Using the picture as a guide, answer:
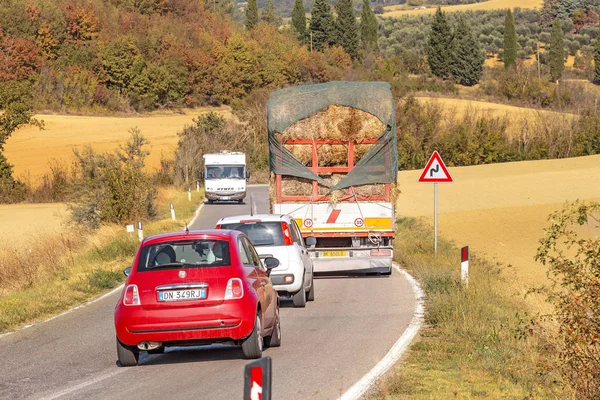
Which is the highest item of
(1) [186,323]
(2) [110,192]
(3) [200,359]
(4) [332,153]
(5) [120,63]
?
(1) [186,323]

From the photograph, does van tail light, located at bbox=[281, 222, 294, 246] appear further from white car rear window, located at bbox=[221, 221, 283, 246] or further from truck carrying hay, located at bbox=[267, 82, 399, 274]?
truck carrying hay, located at bbox=[267, 82, 399, 274]

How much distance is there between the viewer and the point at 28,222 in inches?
1841

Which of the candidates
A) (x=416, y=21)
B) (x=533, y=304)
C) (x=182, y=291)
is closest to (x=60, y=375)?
(x=182, y=291)

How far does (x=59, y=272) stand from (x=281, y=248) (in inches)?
321

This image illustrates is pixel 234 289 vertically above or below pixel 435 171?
above

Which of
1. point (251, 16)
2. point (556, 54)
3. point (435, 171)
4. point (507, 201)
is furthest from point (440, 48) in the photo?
point (435, 171)

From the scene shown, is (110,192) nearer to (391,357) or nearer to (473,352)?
(391,357)

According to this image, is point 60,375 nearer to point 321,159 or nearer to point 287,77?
point 321,159

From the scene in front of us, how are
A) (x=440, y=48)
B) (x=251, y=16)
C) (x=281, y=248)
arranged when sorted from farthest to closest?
1. (x=251, y=16)
2. (x=440, y=48)
3. (x=281, y=248)

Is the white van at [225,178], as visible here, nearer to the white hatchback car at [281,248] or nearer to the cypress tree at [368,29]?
the white hatchback car at [281,248]

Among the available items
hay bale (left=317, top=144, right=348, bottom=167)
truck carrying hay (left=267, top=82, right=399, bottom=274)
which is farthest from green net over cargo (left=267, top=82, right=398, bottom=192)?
hay bale (left=317, top=144, right=348, bottom=167)

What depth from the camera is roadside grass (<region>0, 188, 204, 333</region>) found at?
18.0m

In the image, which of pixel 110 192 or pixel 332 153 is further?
pixel 110 192

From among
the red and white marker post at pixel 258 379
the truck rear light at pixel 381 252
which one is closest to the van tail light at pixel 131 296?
the red and white marker post at pixel 258 379
